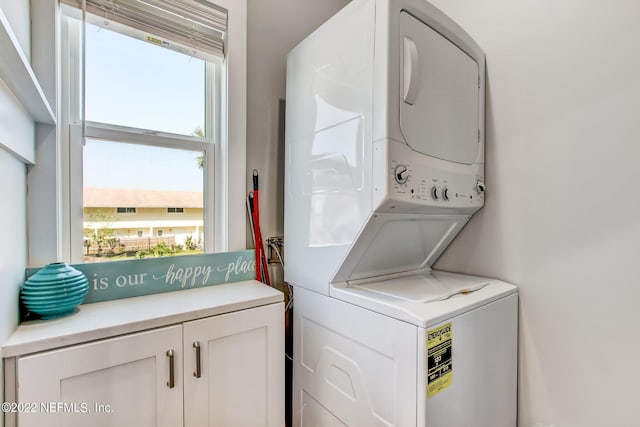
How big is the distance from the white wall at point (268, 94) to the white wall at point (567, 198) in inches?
44.2

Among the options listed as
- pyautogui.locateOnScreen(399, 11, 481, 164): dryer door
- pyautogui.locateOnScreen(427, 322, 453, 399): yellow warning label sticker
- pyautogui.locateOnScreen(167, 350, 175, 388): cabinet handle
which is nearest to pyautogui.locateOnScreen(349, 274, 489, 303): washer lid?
pyautogui.locateOnScreen(427, 322, 453, 399): yellow warning label sticker

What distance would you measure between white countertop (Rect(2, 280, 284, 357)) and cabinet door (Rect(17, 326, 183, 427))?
0.03 m

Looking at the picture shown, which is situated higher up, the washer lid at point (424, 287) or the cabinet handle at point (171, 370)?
the washer lid at point (424, 287)

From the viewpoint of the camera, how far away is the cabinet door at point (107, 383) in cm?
90

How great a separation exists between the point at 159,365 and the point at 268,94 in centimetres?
148

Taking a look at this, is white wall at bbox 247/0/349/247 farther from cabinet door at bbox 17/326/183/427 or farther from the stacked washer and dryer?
cabinet door at bbox 17/326/183/427

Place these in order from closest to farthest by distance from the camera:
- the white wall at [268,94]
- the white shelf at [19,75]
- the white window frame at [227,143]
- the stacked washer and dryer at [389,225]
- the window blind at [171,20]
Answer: the white shelf at [19,75] < the stacked washer and dryer at [389,225] < the window blind at [171,20] < the white window frame at [227,143] < the white wall at [268,94]

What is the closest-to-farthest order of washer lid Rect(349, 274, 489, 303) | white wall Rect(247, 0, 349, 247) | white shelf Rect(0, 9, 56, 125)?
1. white shelf Rect(0, 9, 56, 125)
2. washer lid Rect(349, 274, 489, 303)
3. white wall Rect(247, 0, 349, 247)

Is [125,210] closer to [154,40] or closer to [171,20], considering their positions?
[154,40]

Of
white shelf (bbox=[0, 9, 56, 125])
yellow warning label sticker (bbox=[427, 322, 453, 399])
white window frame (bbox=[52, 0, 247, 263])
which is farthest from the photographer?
white window frame (bbox=[52, 0, 247, 263])

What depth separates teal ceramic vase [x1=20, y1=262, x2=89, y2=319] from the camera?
1.03 meters

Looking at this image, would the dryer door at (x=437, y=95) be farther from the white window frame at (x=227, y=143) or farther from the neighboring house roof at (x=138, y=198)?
the neighboring house roof at (x=138, y=198)

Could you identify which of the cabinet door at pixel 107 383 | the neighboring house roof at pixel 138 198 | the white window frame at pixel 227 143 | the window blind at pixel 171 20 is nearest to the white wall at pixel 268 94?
the white window frame at pixel 227 143

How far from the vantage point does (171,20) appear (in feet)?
5.01
